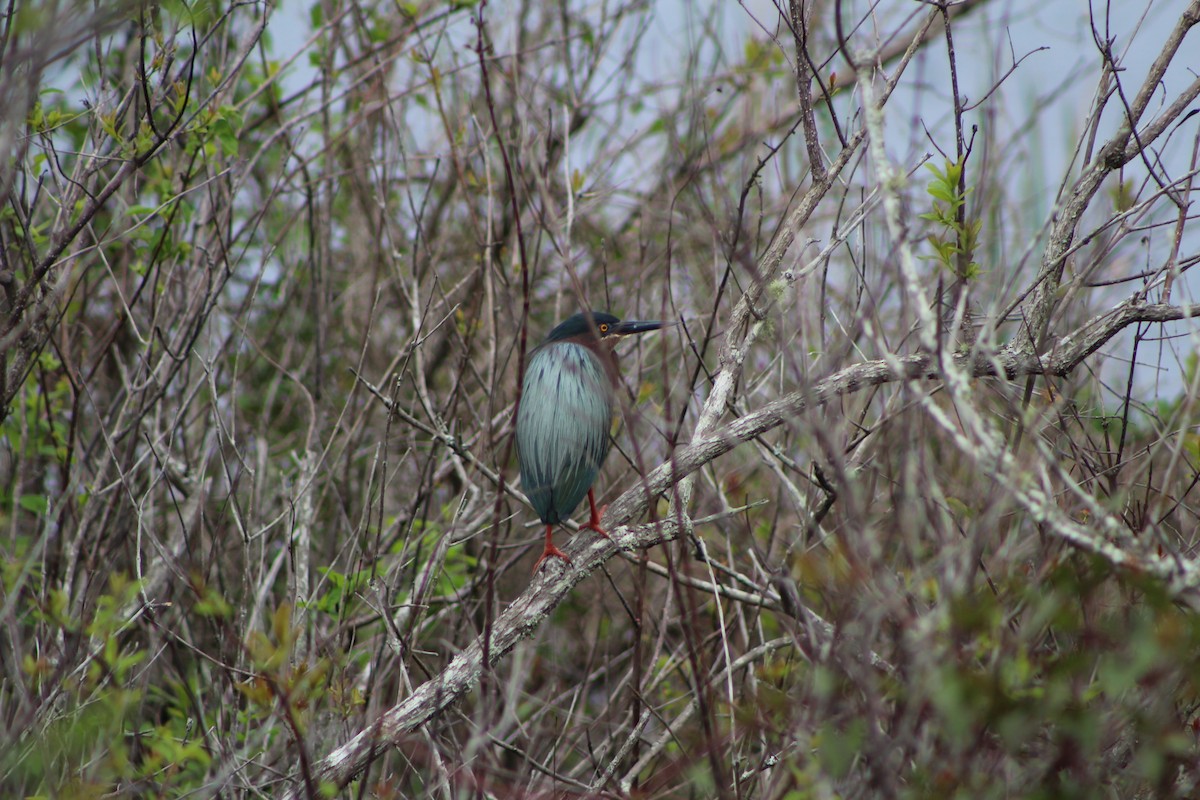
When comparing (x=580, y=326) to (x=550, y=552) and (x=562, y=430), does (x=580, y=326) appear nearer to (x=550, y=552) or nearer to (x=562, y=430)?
(x=562, y=430)

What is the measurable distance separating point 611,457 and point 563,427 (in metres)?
1.84

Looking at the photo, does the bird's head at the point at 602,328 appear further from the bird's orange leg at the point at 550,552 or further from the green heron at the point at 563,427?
the bird's orange leg at the point at 550,552

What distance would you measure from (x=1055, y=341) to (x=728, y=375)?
40.2 inches

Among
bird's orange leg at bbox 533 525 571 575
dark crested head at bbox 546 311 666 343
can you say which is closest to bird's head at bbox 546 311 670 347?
dark crested head at bbox 546 311 666 343

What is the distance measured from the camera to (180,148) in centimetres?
476

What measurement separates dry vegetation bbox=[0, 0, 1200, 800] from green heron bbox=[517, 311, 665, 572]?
202mm

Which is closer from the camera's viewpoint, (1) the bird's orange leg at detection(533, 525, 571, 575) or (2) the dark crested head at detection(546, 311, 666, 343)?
(1) the bird's orange leg at detection(533, 525, 571, 575)

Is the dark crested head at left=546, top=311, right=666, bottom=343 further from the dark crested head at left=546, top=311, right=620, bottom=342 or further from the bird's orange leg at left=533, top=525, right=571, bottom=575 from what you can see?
the bird's orange leg at left=533, top=525, right=571, bottom=575

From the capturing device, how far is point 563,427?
4070mm

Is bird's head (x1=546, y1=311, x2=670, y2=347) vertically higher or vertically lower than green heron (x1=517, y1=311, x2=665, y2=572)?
higher

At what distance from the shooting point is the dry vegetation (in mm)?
2051

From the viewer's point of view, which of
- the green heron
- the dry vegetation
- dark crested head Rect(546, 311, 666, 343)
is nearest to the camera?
the dry vegetation

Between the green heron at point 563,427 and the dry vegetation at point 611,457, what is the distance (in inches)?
8.0

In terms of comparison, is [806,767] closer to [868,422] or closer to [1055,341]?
[1055,341]
